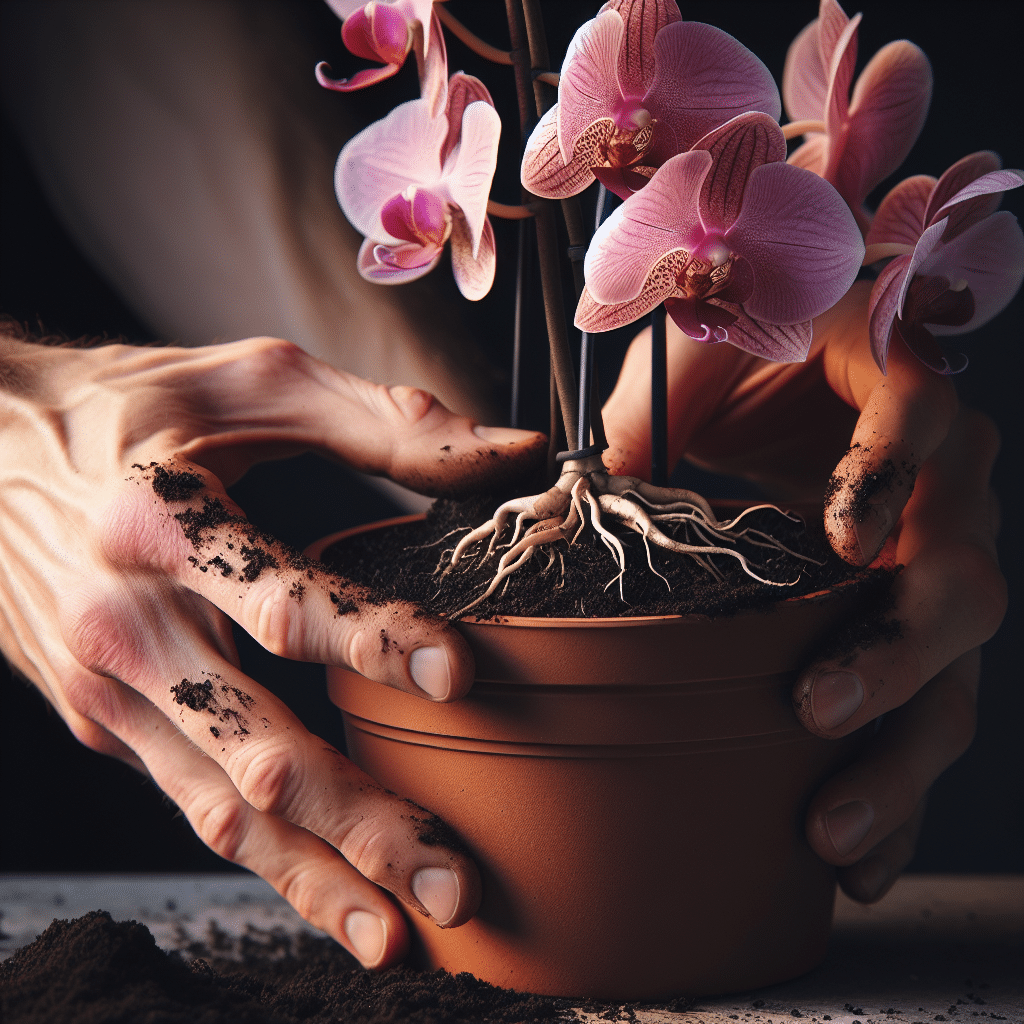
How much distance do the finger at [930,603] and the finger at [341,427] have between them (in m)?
0.28

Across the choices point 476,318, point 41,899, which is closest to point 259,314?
point 476,318

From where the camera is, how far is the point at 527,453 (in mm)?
723

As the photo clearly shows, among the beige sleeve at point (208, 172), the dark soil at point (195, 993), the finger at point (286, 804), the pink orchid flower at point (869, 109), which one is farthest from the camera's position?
the beige sleeve at point (208, 172)

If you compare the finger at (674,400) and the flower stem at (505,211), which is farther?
the finger at (674,400)

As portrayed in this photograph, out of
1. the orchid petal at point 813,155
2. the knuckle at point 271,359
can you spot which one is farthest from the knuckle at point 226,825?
the orchid petal at point 813,155

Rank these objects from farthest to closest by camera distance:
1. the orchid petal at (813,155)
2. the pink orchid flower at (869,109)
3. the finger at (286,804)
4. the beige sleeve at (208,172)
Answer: the beige sleeve at (208,172), the orchid petal at (813,155), the pink orchid flower at (869,109), the finger at (286,804)

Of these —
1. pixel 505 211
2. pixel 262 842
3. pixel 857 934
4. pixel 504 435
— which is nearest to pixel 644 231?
pixel 505 211

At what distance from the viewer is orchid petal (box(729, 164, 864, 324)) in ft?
1.74

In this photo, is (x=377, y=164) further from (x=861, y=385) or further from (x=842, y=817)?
(x=842, y=817)

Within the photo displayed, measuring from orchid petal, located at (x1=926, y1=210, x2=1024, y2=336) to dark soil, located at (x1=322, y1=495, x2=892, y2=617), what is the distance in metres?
0.19

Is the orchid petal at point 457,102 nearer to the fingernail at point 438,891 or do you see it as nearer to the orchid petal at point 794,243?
the orchid petal at point 794,243

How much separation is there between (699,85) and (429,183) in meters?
0.20

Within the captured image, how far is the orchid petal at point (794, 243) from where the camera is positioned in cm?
53

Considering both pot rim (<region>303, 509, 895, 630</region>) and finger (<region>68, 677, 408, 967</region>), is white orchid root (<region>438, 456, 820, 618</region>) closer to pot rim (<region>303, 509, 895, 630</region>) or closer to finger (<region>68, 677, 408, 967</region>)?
pot rim (<region>303, 509, 895, 630</region>)
